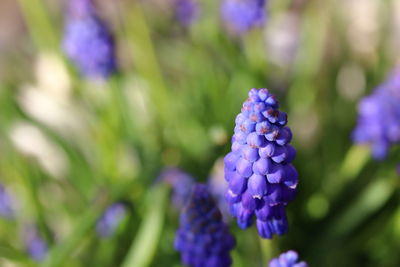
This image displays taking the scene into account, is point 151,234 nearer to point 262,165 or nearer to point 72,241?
point 72,241

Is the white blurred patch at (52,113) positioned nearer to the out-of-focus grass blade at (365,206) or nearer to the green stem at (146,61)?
the green stem at (146,61)

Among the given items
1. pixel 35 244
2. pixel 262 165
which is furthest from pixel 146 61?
pixel 262 165

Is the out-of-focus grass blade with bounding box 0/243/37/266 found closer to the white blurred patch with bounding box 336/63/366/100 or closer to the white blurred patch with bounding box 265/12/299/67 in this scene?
the white blurred patch with bounding box 336/63/366/100

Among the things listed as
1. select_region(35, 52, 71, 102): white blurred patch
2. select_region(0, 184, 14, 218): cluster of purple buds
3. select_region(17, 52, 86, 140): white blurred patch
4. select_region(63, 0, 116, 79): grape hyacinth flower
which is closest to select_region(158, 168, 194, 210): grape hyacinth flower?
select_region(63, 0, 116, 79): grape hyacinth flower

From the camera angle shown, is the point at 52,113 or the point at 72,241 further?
the point at 52,113

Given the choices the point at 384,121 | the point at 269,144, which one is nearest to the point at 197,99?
the point at 384,121

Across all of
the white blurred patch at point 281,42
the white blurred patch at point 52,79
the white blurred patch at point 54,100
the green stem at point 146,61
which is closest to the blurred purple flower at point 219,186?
the green stem at point 146,61
